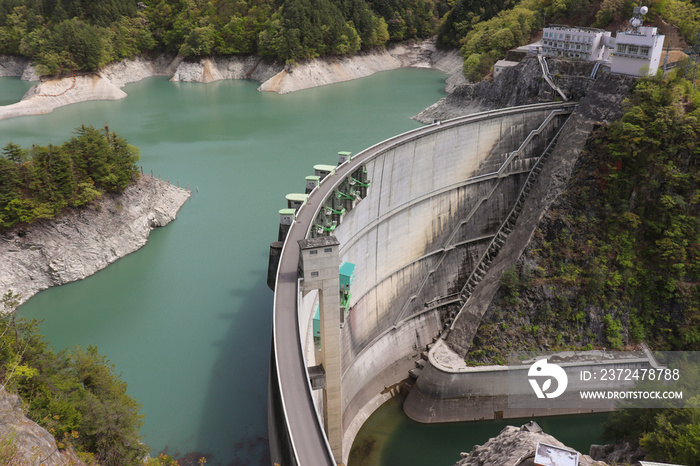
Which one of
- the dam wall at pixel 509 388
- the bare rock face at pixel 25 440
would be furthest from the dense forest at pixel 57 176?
the dam wall at pixel 509 388

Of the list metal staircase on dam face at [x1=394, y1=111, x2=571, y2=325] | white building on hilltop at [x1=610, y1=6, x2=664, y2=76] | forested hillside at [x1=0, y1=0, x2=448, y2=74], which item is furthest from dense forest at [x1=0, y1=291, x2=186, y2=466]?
forested hillside at [x1=0, y1=0, x2=448, y2=74]

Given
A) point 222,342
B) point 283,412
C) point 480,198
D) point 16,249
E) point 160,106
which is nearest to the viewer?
point 283,412

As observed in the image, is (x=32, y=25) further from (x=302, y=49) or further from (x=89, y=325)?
(x=89, y=325)

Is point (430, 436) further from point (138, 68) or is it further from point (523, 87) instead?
point (138, 68)

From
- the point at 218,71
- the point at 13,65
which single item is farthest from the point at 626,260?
the point at 13,65

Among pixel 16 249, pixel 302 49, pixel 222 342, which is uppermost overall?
pixel 302 49

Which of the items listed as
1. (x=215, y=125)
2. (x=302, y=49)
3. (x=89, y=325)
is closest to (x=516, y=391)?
(x=89, y=325)

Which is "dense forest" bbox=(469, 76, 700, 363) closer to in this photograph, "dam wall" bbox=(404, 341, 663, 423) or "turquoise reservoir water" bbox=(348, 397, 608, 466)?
"dam wall" bbox=(404, 341, 663, 423)

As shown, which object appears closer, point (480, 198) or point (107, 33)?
point (480, 198)
